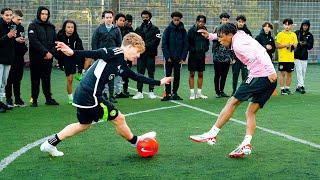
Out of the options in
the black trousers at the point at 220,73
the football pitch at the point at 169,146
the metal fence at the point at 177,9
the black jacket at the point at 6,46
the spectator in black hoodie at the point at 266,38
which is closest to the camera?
the football pitch at the point at 169,146

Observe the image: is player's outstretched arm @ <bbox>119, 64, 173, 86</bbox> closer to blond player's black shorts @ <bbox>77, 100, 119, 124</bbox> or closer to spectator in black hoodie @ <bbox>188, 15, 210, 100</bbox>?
blond player's black shorts @ <bbox>77, 100, 119, 124</bbox>

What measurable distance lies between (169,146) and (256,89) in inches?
59.1

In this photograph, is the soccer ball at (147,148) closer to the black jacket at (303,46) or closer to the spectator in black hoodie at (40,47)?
the spectator in black hoodie at (40,47)

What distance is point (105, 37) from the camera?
42.6ft

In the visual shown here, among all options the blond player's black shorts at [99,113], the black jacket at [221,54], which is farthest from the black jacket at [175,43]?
the blond player's black shorts at [99,113]

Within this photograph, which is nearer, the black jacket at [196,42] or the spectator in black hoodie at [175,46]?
the spectator in black hoodie at [175,46]

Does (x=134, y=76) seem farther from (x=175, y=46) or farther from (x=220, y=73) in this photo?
(x=220, y=73)

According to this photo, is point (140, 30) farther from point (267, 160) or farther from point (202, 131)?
point (267, 160)

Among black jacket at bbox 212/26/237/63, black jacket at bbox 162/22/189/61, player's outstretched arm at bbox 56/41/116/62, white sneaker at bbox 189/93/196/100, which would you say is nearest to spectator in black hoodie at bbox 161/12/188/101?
black jacket at bbox 162/22/189/61

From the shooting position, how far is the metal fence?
2350cm

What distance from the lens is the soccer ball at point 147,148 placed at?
7.38 meters

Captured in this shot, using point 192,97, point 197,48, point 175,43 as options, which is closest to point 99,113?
point 175,43

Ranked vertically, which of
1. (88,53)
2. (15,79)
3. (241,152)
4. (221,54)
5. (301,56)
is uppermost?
(88,53)

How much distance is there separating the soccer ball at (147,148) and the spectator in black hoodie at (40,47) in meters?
5.29
